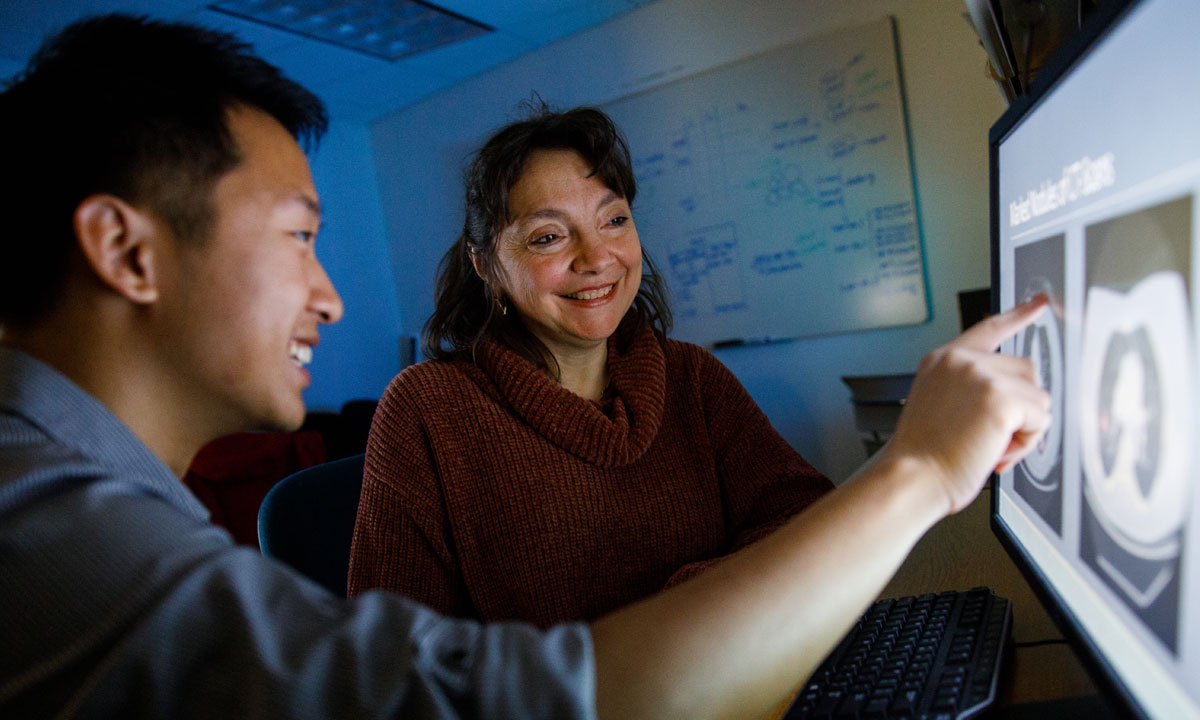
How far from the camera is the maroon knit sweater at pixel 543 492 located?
4.07 feet

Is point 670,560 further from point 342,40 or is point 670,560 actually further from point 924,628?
point 342,40

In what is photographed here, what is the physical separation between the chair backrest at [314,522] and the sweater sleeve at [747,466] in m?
0.63

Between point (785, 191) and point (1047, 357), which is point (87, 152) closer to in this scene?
point (1047, 357)

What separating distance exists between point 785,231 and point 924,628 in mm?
2844

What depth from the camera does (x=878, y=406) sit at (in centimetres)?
273

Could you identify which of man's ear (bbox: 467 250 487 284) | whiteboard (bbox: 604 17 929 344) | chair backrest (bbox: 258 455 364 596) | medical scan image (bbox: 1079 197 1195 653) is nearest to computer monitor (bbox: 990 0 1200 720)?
medical scan image (bbox: 1079 197 1195 653)

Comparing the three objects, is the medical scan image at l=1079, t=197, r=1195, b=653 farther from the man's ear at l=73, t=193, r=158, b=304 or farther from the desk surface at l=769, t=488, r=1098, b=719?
the man's ear at l=73, t=193, r=158, b=304

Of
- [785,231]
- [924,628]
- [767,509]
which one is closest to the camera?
[924,628]

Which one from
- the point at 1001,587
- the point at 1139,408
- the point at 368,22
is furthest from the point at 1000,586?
the point at 368,22

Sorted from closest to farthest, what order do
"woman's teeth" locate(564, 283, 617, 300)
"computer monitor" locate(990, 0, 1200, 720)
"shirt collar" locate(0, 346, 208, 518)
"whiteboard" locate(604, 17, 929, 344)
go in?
"computer monitor" locate(990, 0, 1200, 720)
"shirt collar" locate(0, 346, 208, 518)
"woman's teeth" locate(564, 283, 617, 300)
"whiteboard" locate(604, 17, 929, 344)

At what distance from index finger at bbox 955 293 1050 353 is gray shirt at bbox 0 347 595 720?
0.39 m

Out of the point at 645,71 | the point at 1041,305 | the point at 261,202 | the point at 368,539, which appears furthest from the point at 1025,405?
the point at 645,71

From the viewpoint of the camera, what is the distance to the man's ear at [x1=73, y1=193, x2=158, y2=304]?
2.11ft

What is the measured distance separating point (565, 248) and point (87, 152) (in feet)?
2.72
